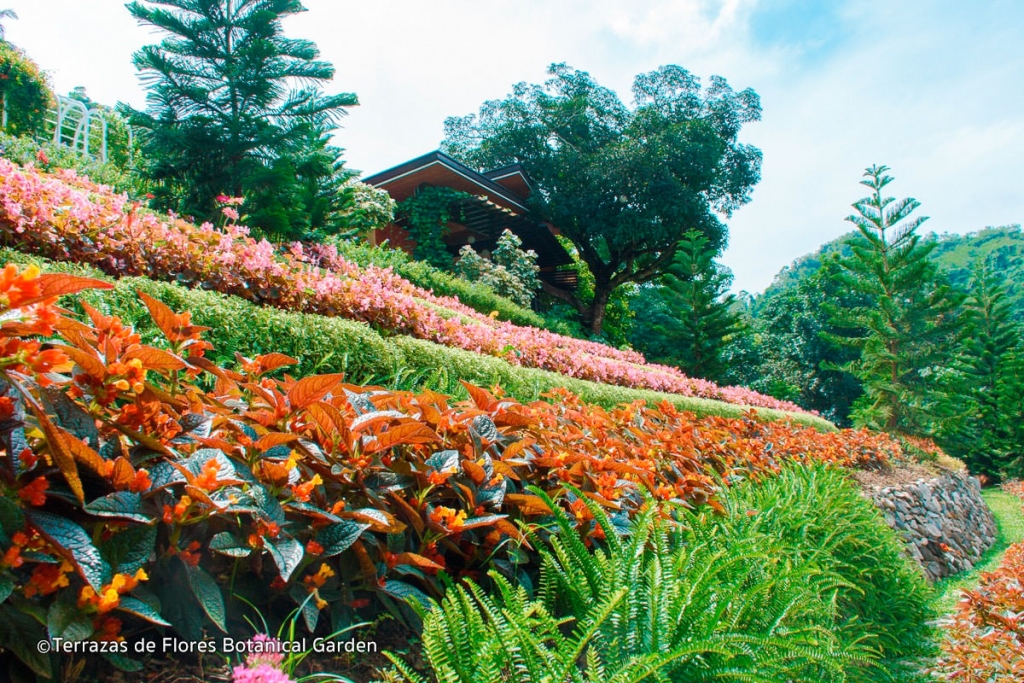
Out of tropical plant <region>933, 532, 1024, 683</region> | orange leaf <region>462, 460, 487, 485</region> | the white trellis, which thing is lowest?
tropical plant <region>933, 532, 1024, 683</region>

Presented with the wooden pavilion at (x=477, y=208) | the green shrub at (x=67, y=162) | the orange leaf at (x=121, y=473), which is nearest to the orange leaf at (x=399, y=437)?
the orange leaf at (x=121, y=473)

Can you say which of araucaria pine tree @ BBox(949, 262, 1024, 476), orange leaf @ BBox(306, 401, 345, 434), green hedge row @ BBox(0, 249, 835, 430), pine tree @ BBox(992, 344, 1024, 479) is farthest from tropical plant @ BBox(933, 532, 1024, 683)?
pine tree @ BBox(992, 344, 1024, 479)

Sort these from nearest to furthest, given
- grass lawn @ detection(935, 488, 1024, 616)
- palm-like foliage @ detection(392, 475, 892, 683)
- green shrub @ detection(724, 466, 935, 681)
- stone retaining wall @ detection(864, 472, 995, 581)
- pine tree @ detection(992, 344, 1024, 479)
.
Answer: palm-like foliage @ detection(392, 475, 892, 683), green shrub @ detection(724, 466, 935, 681), grass lawn @ detection(935, 488, 1024, 616), stone retaining wall @ detection(864, 472, 995, 581), pine tree @ detection(992, 344, 1024, 479)

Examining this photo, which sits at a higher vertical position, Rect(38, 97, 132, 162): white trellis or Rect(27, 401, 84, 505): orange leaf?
Rect(38, 97, 132, 162): white trellis

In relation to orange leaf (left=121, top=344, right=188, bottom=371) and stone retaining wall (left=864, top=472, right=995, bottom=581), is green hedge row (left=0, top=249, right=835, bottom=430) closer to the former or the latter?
orange leaf (left=121, top=344, right=188, bottom=371)

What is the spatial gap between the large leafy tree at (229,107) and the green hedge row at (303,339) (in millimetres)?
5288

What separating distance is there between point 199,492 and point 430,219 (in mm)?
16917

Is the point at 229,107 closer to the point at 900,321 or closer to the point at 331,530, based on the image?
the point at 331,530

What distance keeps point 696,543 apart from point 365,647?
47.8 inches

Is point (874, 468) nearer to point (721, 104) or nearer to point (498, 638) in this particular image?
point (498, 638)

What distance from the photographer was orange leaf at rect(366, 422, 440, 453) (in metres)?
1.39

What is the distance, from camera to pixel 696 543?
1.98m

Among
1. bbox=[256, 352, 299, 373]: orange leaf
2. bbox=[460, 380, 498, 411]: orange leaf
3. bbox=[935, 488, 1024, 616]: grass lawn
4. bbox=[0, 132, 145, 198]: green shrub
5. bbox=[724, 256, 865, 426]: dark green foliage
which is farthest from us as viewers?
bbox=[724, 256, 865, 426]: dark green foliage

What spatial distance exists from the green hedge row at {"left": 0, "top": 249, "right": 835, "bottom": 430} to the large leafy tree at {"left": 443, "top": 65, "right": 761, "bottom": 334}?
18.5m
